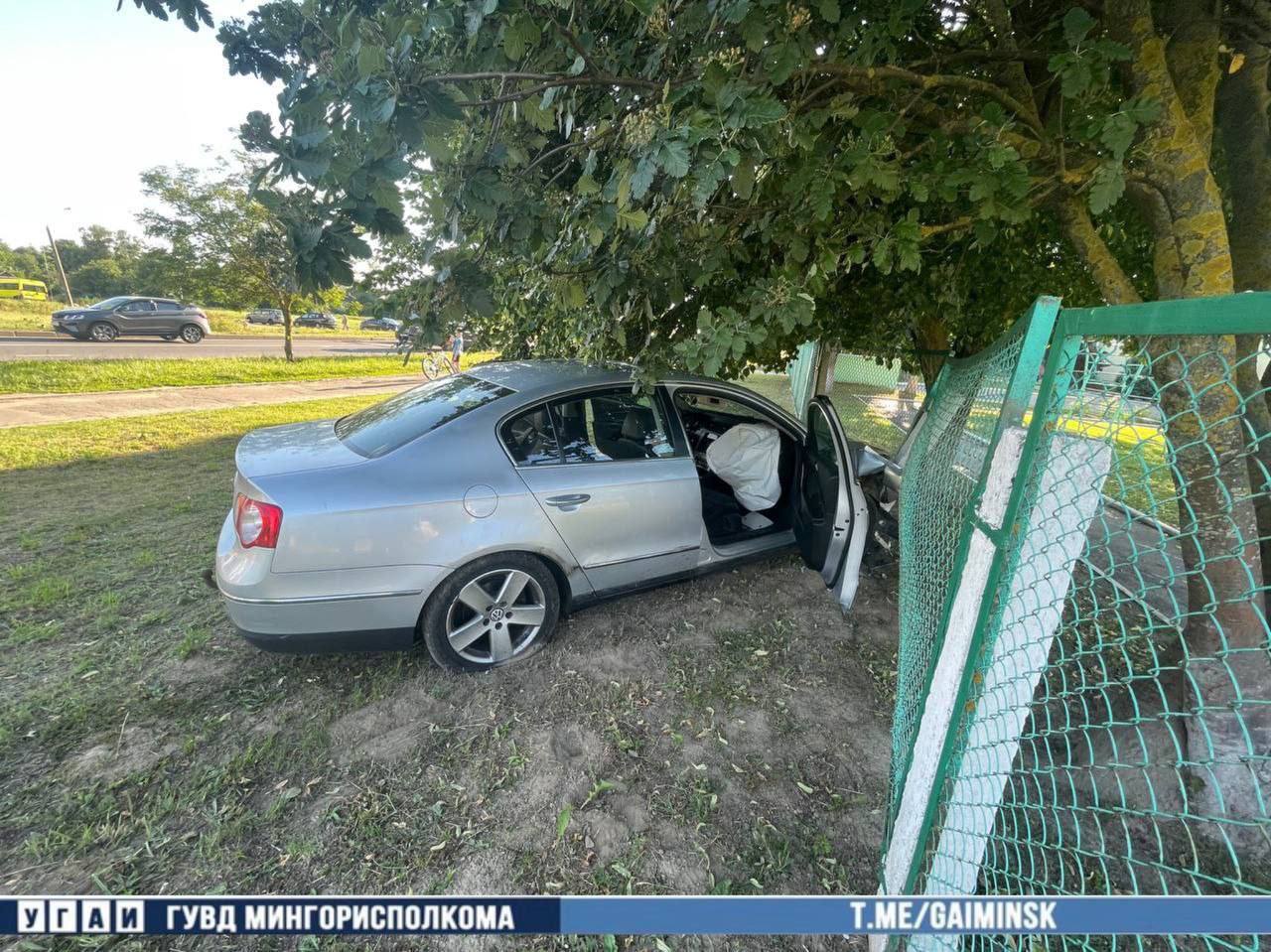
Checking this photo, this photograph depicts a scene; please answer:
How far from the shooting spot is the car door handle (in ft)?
9.58

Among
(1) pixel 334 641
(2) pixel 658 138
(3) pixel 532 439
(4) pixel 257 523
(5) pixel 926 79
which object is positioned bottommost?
(1) pixel 334 641

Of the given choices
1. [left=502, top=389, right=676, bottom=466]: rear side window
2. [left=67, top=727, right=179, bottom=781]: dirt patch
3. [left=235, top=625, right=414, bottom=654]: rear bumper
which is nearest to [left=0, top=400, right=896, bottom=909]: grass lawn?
[left=67, top=727, right=179, bottom=781]: dirt patch

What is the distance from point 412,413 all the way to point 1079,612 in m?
3.00

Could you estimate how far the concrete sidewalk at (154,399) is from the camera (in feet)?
27.3

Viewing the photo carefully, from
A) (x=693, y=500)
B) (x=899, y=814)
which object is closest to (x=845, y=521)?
(x=693, y=500)

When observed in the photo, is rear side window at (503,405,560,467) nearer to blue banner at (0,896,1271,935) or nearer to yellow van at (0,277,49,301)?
blue banner at (0,896,1271,935)

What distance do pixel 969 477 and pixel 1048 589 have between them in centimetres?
83

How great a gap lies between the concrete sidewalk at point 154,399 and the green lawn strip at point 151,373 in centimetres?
50

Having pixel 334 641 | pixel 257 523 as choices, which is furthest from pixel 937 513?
pixel 257 523

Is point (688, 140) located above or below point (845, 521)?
above

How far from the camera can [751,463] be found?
4109 millimetres

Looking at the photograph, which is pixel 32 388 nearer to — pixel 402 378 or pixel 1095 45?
pixel 402 378

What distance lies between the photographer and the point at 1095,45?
1.95 m

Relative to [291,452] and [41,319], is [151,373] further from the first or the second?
[41,319]
